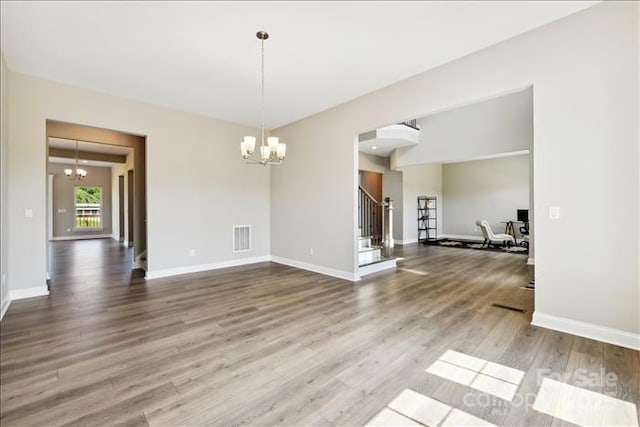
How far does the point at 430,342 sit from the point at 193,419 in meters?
2.08

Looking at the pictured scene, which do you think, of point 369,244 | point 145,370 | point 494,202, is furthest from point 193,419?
point 494,202

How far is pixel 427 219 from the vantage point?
10.9 meters

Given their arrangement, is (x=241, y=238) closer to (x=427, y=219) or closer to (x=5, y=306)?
(x=5, y=306)

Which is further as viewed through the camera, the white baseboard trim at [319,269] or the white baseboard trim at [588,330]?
the white baseboard trim at [319,269]

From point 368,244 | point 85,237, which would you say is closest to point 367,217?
point 368,244

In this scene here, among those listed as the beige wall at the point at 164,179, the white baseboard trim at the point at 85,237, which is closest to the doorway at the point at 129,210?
the white baseboard trim at the point at 85,237

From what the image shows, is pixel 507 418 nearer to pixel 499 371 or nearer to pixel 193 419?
pixel 499 371

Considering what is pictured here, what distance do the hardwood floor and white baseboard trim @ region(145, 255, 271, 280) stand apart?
622 millimetres

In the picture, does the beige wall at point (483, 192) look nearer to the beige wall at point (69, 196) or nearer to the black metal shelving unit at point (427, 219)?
the black metal shelving unit at point (427, 219)

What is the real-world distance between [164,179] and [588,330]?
251 inches

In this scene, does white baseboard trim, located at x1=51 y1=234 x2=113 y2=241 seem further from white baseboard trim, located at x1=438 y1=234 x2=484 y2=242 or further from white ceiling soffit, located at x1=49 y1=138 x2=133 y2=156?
white baseboard trim, located at x1=438 y1=234 x2=484 y2=242

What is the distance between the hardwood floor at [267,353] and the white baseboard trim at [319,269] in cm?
45

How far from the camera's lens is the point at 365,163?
378 inches

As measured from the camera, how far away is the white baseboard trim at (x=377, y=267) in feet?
17.8
